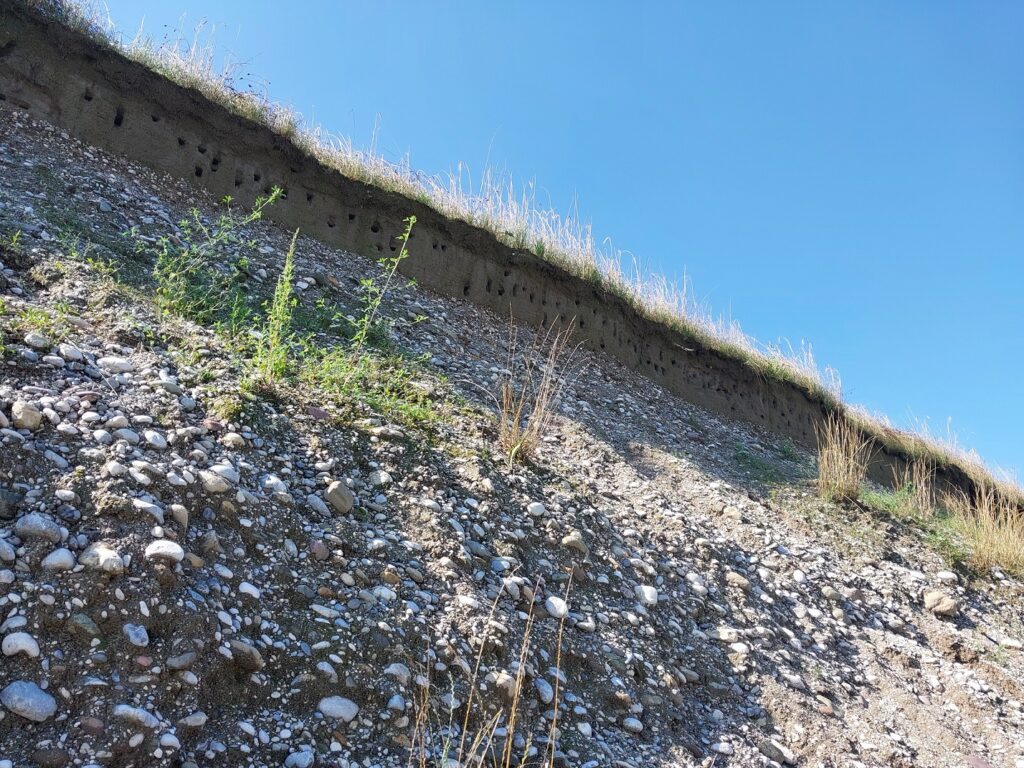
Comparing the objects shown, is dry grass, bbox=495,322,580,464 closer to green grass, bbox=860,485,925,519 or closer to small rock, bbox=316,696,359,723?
small rock, bbox=316,696,359,723

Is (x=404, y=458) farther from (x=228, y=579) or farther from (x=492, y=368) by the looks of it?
(x=492, y=368)

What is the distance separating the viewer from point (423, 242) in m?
9.10

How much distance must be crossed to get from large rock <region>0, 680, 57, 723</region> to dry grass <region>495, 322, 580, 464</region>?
10.5 feet

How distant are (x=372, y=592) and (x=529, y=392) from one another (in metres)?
4.56

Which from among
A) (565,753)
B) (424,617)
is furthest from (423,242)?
(565,753)

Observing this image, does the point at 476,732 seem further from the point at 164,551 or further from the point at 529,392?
the point at 529,392

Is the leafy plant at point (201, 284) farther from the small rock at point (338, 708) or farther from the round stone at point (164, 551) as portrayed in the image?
the small rock at point (338, 708)

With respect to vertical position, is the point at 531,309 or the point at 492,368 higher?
the point at 531,309

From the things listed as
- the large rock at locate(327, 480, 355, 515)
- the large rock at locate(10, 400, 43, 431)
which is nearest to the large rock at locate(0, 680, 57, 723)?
the large rock at locate(10, 400, 43, 431)

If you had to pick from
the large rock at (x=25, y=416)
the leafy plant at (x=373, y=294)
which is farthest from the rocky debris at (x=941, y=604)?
the large rock at (x=25, y=416)

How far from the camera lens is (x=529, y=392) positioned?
7.45m

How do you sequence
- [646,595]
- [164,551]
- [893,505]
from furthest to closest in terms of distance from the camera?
[893,505] → [646,595] → [164,551]

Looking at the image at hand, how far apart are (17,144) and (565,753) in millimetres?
7432

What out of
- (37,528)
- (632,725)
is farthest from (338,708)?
(632,725)
